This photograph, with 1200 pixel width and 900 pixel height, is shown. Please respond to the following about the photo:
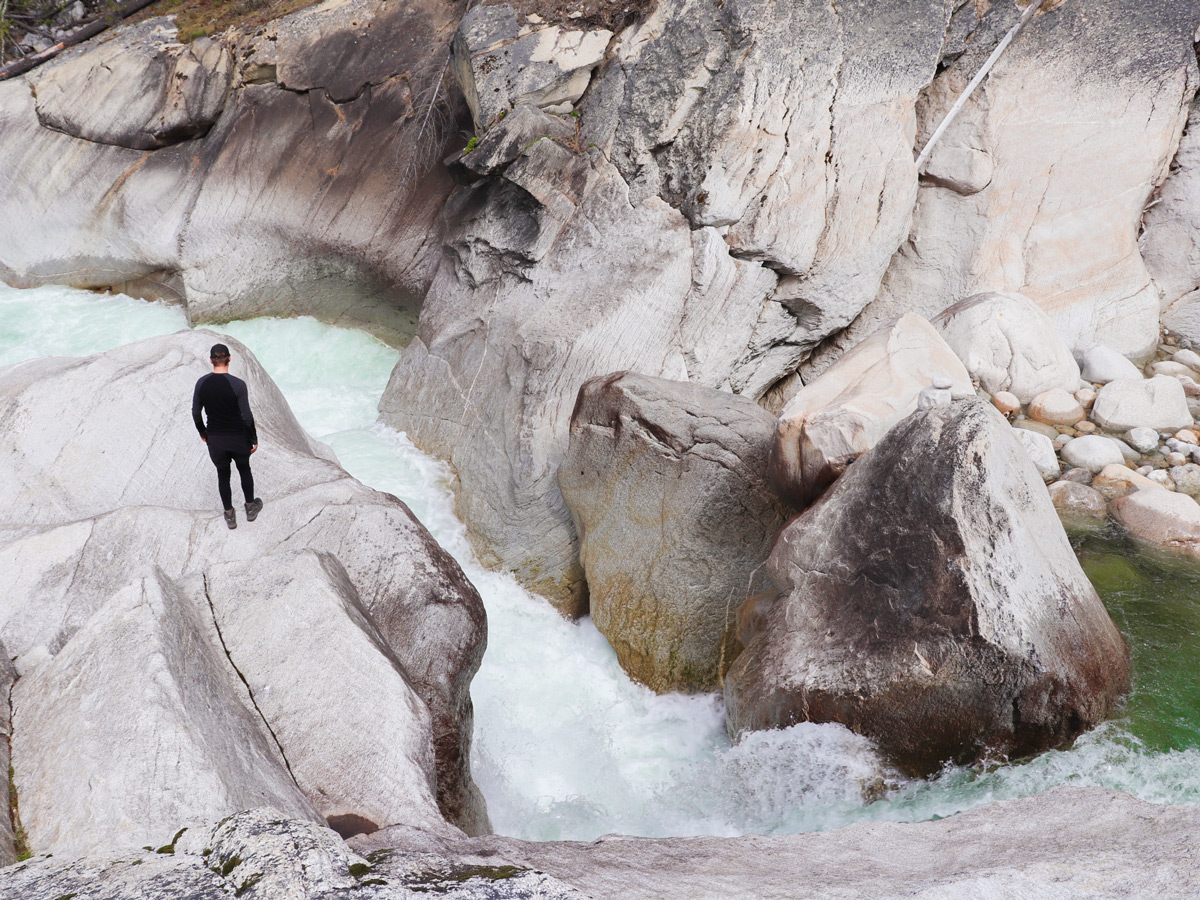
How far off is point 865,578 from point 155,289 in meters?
11.1

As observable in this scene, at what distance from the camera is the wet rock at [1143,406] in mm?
9938

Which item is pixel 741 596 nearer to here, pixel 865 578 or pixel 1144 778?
pixel 865 578

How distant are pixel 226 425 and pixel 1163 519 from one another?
27.9ft

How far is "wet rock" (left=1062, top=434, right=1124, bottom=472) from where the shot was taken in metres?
9.35

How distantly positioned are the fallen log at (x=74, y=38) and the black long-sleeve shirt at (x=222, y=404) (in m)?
10.3

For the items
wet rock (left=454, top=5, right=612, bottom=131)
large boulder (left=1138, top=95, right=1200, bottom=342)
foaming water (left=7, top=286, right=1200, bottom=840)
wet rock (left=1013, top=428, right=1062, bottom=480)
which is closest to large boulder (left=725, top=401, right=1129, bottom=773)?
foaming water (left=7, top=286, right=1200, bottom=840)

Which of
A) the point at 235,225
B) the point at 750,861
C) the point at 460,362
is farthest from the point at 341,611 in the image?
the point at 235,225

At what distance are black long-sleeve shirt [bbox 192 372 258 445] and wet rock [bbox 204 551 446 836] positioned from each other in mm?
1171

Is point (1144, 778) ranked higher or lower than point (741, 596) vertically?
lower

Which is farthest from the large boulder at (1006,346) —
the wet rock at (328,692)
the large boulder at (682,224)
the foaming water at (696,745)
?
the wet rock at (328,692)

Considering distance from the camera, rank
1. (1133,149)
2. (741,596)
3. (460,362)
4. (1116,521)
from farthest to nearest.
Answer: (1133,149), (460,362), (1116,521), (741,596)

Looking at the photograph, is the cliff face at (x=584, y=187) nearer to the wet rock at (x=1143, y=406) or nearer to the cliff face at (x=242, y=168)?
the cliff face at (x=242, y=168)

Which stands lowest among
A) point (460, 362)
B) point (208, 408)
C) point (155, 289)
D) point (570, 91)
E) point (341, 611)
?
point (341, 611)

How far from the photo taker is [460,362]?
9.98 meters
